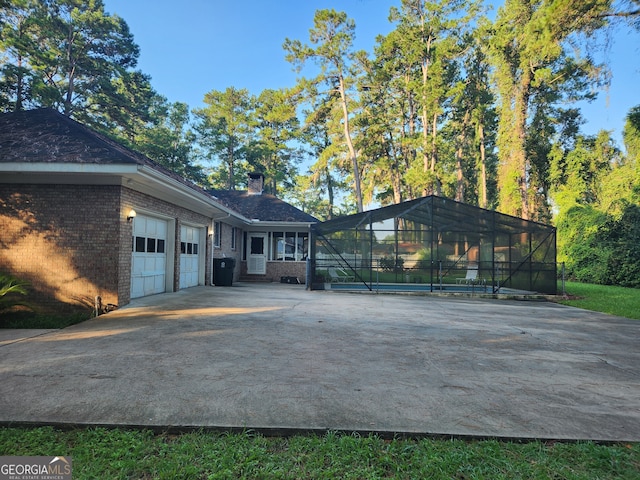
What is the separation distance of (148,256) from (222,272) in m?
4.33

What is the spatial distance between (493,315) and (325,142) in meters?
27.2

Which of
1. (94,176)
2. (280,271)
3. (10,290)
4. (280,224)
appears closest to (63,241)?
(10,290)

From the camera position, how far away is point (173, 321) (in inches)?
256

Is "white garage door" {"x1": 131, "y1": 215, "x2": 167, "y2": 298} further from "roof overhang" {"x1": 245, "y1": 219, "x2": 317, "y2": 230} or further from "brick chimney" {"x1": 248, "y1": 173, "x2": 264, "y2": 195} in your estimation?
"brick chimney" {"x1": 248, "y1": 173, "x2": 264, "y2": 195}

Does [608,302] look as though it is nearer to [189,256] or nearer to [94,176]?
[189,256]

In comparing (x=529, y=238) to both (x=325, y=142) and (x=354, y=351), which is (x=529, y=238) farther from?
(x=325, y=142)

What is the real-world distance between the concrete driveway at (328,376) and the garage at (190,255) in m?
4.50

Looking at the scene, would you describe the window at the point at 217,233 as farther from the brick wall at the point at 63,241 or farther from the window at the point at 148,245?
the brick wall at the point at 63,241

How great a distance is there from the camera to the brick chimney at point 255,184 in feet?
68.5

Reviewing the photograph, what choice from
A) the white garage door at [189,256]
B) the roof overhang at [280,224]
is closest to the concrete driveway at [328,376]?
the white garage door at [189,256]

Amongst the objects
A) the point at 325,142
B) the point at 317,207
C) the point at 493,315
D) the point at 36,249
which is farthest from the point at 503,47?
the point at 36,249

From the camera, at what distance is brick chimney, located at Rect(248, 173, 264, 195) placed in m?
20.9

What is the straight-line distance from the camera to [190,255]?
12.1 m

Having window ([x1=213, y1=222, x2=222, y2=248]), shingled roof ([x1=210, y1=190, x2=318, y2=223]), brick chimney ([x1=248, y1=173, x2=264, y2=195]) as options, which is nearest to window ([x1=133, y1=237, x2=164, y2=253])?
window ([x1=213, y1=222, x2=222, y2=248])
